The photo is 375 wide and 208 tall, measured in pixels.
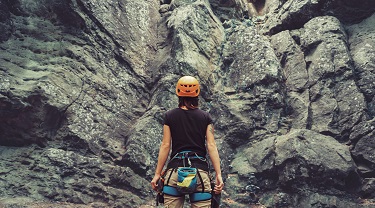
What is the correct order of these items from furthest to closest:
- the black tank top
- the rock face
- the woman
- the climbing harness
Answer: the rock face, the black tank top, the woman, the climbing harness

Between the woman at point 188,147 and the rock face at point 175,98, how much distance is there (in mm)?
6993

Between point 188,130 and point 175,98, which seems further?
point 175,98

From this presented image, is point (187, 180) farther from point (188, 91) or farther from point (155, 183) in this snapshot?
point (188, 91)

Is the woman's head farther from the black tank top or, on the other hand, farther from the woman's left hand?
the woman's left hand

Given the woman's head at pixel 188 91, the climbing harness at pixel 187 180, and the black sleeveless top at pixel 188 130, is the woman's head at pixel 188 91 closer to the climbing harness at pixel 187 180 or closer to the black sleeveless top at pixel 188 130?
the black sleeveless top at pixel 188 130

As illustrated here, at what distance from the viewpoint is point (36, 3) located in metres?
14.3

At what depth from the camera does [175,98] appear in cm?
1448

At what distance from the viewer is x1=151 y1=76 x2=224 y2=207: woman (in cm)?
524

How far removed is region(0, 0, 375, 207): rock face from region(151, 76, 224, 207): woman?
6.99 metres

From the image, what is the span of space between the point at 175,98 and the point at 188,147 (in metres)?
9.14

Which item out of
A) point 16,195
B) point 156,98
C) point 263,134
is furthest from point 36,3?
point 263,134

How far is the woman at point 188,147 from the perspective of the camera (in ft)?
17.2

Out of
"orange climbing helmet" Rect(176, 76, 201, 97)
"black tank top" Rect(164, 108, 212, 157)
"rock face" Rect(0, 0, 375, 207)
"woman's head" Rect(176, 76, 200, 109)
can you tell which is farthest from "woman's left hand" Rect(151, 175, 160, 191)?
"rock face" Rect(0, 0, 375, 207)

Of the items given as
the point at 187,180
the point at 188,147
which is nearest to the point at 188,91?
the point at 188,147
